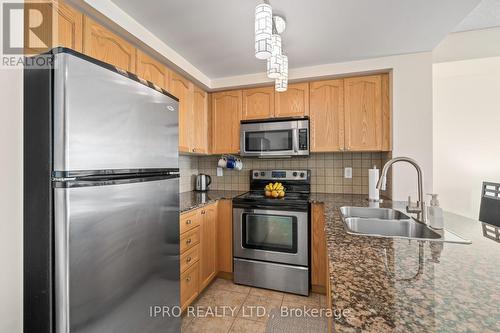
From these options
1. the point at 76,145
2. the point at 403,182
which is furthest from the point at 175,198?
the point at 403,182

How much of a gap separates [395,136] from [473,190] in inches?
63.6

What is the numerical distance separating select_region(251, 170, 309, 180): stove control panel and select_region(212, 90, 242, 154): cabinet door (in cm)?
41

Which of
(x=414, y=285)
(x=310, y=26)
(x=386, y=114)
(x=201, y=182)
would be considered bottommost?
(x=414, y=285)

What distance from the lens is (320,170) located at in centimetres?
273

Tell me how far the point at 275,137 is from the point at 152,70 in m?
1.36

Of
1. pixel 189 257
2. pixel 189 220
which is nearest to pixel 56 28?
pixel 189 220

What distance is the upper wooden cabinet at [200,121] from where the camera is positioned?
254 centimetres

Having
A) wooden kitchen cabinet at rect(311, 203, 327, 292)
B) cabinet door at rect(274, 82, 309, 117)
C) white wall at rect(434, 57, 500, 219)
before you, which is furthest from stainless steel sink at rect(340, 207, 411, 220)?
white wall at rect(434, 57, 500, 219)

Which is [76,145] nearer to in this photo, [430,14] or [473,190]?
[430,14]

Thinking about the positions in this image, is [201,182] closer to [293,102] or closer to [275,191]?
[275,191]

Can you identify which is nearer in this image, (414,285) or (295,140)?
(414,285)

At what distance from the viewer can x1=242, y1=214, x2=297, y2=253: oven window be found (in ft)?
7.20

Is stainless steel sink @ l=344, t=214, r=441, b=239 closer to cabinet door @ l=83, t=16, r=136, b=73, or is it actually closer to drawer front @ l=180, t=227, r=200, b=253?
drawer front @ l=180, t=227, r=200, b=253

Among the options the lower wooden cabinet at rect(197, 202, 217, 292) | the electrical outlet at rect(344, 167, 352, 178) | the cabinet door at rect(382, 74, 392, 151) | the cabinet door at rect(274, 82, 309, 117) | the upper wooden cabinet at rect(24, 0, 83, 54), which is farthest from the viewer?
the electrical outlet at rect(344, 167, 352, 178)
